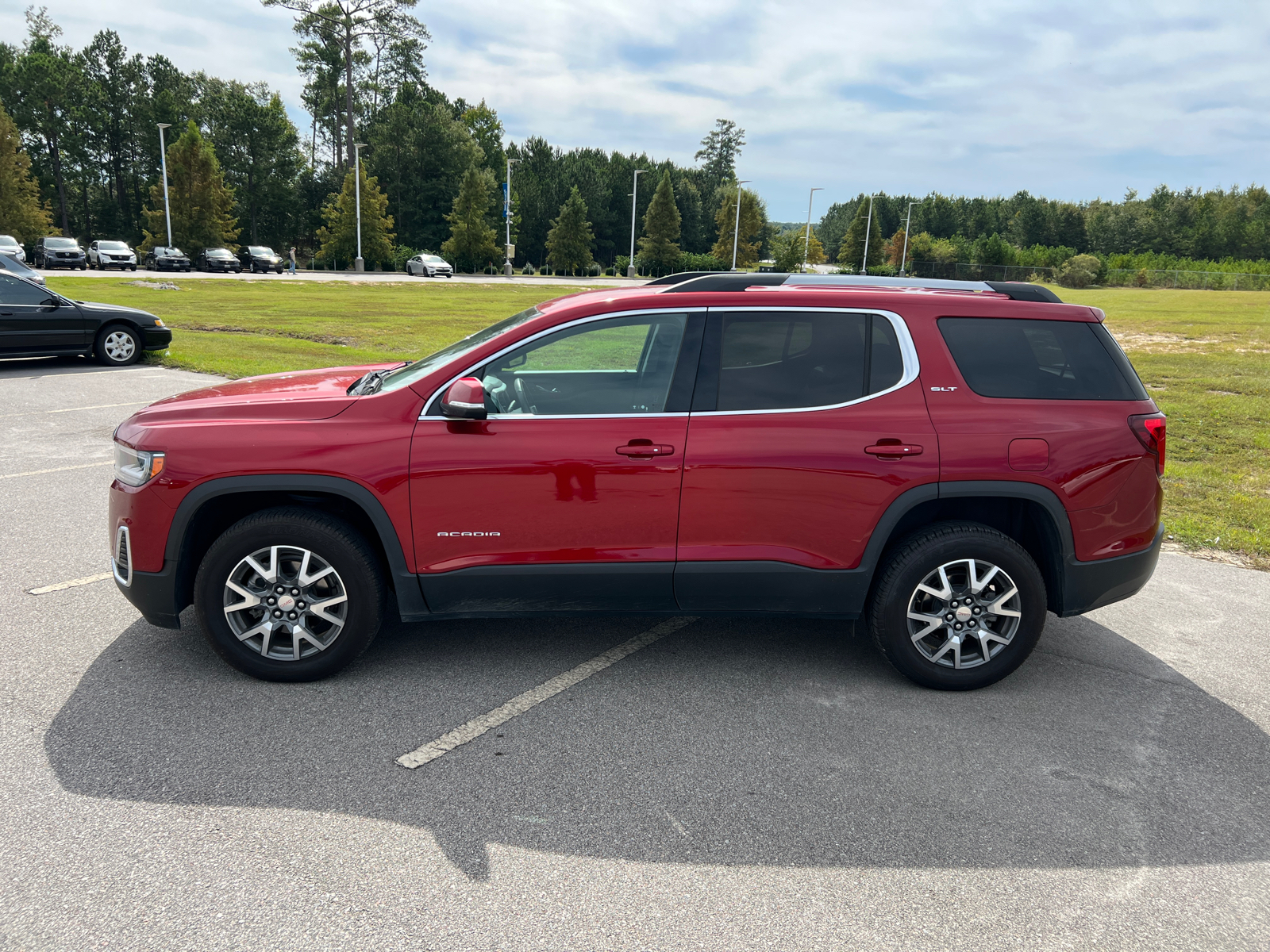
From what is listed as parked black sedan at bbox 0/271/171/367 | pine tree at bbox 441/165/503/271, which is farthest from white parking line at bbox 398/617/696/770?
pine tree at bbox 441/165/503/271

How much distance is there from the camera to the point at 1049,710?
4.02 meters

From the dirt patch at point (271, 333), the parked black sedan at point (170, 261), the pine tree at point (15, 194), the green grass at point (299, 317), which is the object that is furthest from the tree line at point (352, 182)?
the dirt patch at point (271, 333)

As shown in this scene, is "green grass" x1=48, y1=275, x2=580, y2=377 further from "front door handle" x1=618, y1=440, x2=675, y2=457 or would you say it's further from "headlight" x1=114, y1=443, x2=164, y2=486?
"front door handle" x1=618, y1=440, x2=675, y2=457

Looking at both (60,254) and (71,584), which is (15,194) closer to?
(60,254)

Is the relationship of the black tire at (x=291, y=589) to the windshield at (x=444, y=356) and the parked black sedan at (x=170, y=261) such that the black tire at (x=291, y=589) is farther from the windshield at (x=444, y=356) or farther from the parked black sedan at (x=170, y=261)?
the parked black sedan at (x=170, y=261)

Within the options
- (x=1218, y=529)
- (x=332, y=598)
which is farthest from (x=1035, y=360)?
(x=1218, y=529)

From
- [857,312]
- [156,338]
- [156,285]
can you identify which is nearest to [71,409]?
[156,338]

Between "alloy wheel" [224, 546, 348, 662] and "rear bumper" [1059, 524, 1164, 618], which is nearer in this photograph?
"alloy wheel" [224, 546, 348, 662]

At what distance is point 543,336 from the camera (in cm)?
404

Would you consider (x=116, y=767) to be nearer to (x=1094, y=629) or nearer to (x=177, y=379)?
(x=1094, y=629)

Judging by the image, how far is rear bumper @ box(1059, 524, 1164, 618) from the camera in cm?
416

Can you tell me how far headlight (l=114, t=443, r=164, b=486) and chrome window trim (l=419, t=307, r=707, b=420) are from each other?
1166mm

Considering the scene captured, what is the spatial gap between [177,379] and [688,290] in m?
10.8

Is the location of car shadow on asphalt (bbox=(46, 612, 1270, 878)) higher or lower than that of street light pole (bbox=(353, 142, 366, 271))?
lower
